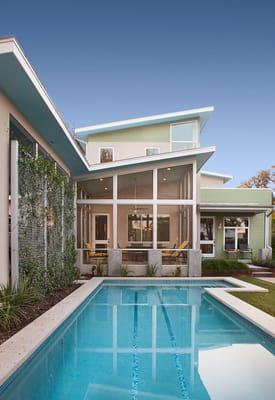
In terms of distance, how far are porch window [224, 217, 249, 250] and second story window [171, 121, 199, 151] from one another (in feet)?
17.2

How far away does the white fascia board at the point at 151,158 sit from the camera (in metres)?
14.2

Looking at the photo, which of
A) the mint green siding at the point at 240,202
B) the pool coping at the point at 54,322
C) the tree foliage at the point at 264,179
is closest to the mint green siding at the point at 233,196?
the mint green siding at the point at 240,202

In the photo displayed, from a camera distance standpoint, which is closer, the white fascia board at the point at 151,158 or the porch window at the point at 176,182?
the white fascia board at the point at 151,158

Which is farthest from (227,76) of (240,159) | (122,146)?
(240,159)

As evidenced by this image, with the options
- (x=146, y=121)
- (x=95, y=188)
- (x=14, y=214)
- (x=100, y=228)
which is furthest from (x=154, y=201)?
(x=14, y=214)

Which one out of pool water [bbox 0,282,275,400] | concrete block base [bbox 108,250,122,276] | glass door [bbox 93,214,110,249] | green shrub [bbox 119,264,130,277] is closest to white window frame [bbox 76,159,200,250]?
concrete block base [bbox 108,250,122,276]

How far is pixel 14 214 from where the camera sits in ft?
24.1

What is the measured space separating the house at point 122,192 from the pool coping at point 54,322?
1316mm

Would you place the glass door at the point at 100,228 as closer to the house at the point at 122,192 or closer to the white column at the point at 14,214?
the house at the point at 122,192

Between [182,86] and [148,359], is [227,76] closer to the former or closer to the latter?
[182,86]

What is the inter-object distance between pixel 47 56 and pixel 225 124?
1410cm

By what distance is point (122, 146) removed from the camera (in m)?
18.2

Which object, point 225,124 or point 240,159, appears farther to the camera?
point 240,159

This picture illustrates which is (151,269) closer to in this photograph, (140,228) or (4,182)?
(140,228)
